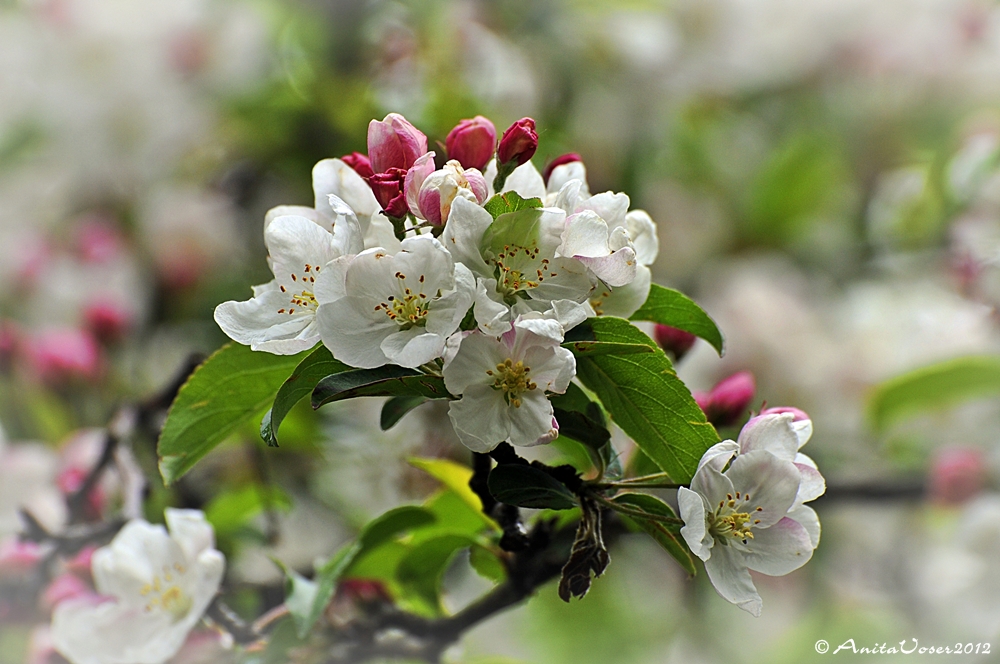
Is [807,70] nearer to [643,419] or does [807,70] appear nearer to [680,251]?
[680,251]

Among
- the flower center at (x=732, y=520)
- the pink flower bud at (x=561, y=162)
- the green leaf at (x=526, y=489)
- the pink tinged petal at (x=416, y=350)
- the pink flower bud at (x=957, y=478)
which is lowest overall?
the pink flower bud at (x=957, y=478)

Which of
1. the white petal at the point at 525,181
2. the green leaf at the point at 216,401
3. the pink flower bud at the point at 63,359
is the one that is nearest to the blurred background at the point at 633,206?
the pink flower bud at the point at 63,359

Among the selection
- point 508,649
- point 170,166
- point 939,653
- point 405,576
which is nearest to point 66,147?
point 170,166

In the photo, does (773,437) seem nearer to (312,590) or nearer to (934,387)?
(312,590)

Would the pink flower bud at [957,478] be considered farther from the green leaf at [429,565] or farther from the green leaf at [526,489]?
the green leaf at [526,489]

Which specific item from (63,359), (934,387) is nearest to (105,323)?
(63,359)

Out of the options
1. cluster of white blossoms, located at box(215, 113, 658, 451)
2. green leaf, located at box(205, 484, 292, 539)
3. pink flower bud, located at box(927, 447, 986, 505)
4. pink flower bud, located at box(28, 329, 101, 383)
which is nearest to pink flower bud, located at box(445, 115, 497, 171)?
cluster of white blossoms, located at box(215, 113, 658, 451)
